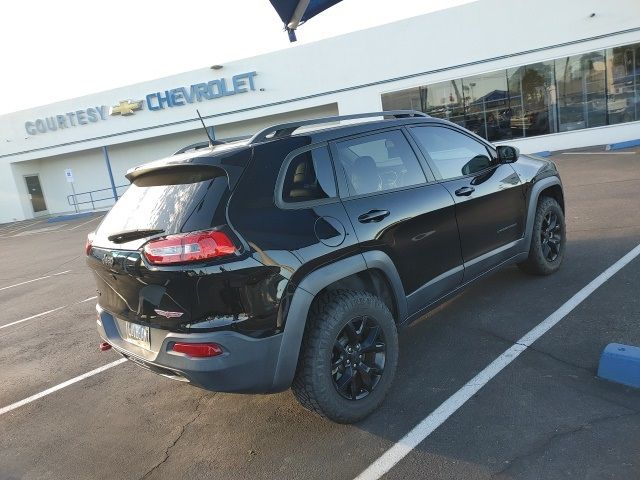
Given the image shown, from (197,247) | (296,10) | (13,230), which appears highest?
(296,10)

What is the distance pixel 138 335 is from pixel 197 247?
80 cm

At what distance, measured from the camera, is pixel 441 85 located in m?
20.0

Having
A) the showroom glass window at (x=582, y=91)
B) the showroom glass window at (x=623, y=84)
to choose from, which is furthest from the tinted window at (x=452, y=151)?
the showroom glass window at (x=623, y=84)

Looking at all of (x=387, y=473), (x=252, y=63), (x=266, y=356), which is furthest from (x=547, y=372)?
(x=252, y=63)

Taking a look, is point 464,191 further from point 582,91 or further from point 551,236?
point 582,91

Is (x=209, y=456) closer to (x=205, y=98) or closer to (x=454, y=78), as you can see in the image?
(x=454, y=78)

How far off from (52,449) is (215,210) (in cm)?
209

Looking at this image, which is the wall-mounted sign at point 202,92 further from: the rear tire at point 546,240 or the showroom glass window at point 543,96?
the rear tire at point 546,240

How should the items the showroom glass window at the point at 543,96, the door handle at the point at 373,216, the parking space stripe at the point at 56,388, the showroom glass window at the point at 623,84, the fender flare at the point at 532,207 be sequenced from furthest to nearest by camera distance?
the showroom glass window at the point at 543,96, the showroom glass window at the point at 623,84, the fender flare at the point at 532,207, the parking space stripe at the point at 56,388, the door handle at the point at 373,216

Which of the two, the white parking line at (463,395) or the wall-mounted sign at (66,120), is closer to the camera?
the white parking line at (463,395)

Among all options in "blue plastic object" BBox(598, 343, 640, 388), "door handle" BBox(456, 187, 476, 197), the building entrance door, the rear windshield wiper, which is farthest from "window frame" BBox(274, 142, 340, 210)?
the building entrance door

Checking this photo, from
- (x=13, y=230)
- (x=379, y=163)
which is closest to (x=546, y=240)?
(x=379, y=163)

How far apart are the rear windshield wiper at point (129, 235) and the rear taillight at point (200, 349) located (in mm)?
660

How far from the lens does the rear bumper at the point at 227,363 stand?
8.54 ft
